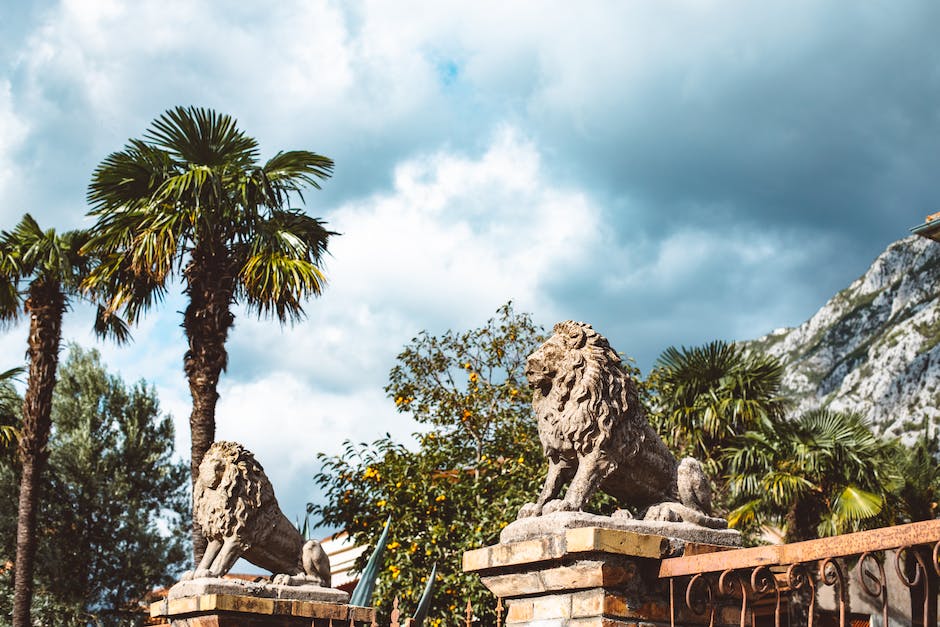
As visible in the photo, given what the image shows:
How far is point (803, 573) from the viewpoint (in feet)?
12.7

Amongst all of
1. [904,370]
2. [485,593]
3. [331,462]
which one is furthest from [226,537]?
[904,370]

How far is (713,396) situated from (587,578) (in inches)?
474

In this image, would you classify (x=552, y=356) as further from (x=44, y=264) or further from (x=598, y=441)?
(x=44, y=264)

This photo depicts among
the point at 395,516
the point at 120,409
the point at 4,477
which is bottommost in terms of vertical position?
the point at 395,516

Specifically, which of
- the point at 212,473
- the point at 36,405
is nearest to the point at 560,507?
the point at 212,473

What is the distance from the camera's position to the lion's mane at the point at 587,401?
4512mm

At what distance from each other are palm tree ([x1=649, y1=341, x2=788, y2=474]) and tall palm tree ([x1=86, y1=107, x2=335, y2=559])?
641cm

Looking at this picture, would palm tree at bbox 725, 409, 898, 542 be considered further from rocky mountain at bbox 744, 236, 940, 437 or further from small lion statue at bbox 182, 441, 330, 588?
rocky mountain at bbox 744, 236, 940, 437

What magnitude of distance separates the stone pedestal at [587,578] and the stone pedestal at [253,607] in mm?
2357

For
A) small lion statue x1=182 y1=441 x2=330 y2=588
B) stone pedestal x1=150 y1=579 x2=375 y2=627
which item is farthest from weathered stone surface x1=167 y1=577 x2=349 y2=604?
small lion statue x1=182 y1=441 x2=330 y2=588

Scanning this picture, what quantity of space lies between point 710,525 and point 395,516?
8.22 meters

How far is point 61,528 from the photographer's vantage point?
20156 millimetres

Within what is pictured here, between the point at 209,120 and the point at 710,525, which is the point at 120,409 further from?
the point at 710,525

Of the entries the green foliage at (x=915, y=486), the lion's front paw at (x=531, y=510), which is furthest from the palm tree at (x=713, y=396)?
the lion's front paw at (x=531, y=510)
